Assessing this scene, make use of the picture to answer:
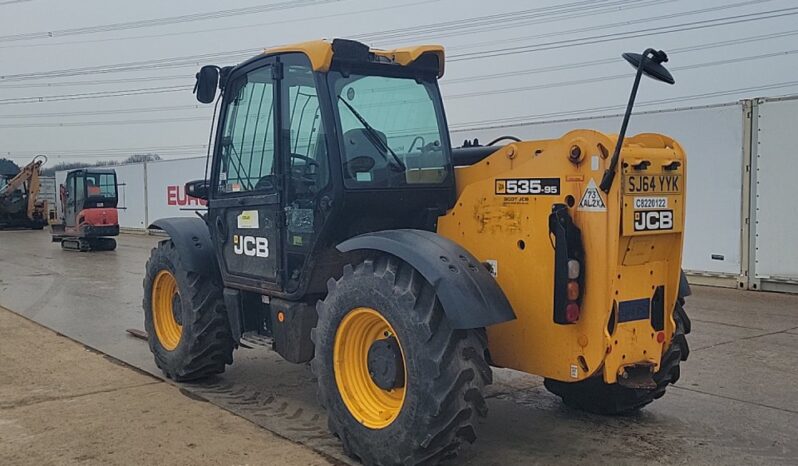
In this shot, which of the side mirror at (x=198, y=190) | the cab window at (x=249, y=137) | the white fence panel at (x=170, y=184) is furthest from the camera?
the white fence panel at (x=170, y=184)

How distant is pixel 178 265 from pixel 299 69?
2135 millimetres

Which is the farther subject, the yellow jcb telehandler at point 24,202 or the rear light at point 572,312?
the yellow jcb telehandler at point 24,202

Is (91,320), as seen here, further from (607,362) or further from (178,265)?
(607,362)

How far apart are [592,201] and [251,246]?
260 cm

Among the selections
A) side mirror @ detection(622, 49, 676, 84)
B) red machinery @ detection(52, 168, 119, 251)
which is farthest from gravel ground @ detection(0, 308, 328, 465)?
red machinery @ detection(52, 168, 119, 251)

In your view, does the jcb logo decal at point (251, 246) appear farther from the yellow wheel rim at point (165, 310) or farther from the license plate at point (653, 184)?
the license plate at point (653, 184)

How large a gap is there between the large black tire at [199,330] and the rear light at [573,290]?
315cm

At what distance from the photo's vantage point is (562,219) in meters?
4.04

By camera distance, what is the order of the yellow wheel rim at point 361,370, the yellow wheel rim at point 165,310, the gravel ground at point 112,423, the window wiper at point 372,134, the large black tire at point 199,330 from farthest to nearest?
1. the yellow wheel rim at point 165,310
2. the large black tire at point 199,330
3. the window wiper at point 372,134
4. the gravel ground at point 112,423
5. the yellow wheel rim at point 361,370

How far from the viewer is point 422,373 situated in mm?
3885

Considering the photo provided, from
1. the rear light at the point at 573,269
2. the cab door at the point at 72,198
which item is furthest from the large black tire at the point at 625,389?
the cab door at the point at 72,198

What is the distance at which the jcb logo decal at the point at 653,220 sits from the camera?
160 inches

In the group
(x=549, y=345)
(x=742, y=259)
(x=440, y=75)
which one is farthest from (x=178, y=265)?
(x=742, y=259)

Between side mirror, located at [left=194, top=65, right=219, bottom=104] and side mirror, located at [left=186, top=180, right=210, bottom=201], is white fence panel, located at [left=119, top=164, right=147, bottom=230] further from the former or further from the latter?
side mirror, located at [left=194, top=65, right=219, bottom=104]
